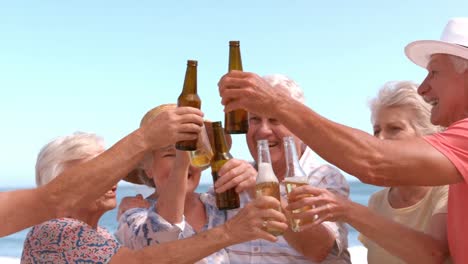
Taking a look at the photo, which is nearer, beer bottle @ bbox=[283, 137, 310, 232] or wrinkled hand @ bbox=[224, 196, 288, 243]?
wrinkled hand @ bbox=[224, 196, 288, 243]

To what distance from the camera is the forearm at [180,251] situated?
2639 mm

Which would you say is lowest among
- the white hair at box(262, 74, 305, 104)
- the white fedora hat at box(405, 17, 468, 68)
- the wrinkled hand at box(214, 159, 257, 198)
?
the wrinkled hand at box(214, 159, 257, 198)

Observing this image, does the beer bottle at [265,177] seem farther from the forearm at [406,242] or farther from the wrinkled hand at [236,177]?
the forearm at [406,242]

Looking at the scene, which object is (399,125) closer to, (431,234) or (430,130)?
(430,130)

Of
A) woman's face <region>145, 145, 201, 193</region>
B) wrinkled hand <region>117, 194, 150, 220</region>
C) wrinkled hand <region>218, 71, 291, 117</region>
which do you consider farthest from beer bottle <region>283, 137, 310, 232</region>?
wrinkled hand <region>117, 194, 150, 220</region>

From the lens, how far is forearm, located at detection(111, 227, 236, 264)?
8.66 ft

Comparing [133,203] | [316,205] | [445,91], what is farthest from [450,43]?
[133,203]

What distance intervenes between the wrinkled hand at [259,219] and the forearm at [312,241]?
536 millimetres

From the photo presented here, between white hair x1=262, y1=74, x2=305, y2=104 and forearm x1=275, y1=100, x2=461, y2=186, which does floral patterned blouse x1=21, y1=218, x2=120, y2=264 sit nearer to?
forearm x1=275, y1=100, x2=461, y2=186

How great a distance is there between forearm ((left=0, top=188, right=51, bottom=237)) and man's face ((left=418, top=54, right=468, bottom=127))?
1.96 metres

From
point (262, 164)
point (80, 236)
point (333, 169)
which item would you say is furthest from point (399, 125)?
point (80, 236)

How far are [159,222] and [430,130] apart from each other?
207 cm

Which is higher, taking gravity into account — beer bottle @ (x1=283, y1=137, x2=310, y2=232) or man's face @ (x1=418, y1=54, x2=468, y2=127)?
man's face @ (x1=418, y1=54, x2=468, y2=127)

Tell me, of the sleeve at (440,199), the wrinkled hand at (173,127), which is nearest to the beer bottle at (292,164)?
the wrinkled hand at (173,127)
